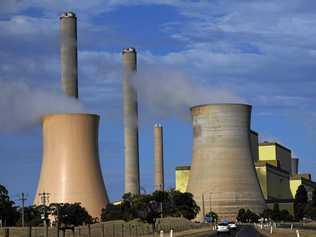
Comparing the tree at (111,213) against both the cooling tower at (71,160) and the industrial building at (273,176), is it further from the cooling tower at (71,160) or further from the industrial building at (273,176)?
the industrial building at (273,176)

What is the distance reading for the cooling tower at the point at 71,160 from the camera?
68375 mm

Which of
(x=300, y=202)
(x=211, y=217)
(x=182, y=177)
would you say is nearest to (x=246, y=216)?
(x=211, y=217)

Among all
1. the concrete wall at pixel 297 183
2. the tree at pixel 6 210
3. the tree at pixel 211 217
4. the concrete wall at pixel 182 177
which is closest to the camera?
the tree at pixel 6 210

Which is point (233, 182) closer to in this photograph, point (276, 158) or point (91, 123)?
point (91, 123)

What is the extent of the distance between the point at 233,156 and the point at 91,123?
35.5 m

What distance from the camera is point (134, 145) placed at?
364ft

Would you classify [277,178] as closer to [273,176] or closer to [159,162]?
[273,176]

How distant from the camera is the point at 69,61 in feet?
297

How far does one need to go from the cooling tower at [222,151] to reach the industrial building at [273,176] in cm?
4544

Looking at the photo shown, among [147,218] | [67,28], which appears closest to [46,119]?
[147,218]

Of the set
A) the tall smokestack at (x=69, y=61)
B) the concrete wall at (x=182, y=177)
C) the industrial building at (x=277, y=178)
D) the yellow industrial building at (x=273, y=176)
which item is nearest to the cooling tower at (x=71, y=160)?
the tall smokestack at (x=69, y=61)

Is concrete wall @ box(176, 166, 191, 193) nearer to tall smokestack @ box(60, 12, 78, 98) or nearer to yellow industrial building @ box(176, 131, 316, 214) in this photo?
yellow industrial building @ box(176, 131, 316, 214)

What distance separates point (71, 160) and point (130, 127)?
133 feet

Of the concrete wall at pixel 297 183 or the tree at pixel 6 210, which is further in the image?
the concrete wall at pixel 297 183
